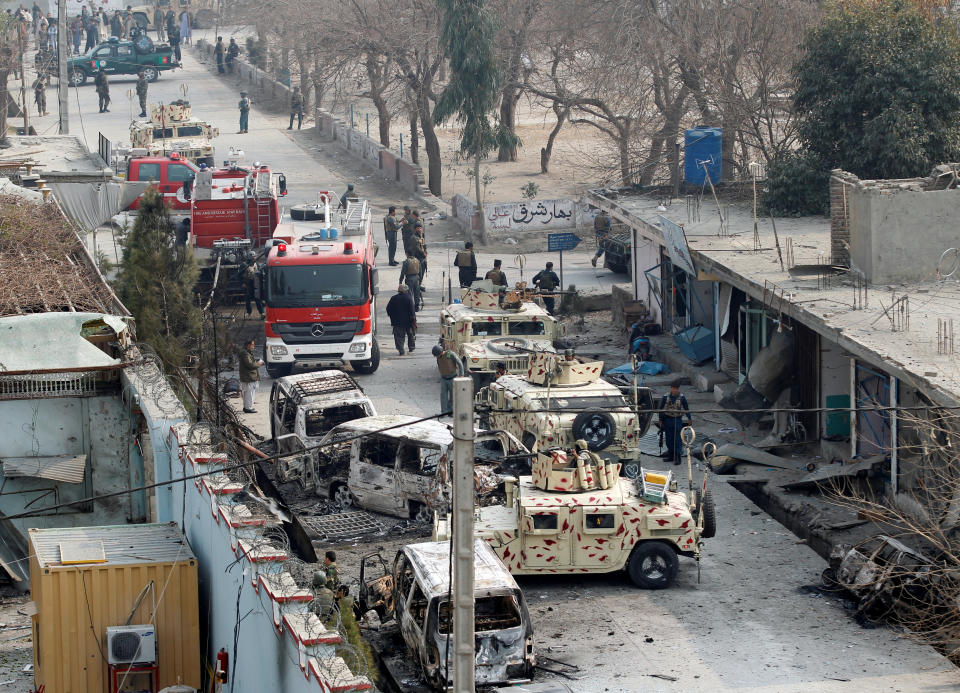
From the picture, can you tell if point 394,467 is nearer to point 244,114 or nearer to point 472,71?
point 472,71

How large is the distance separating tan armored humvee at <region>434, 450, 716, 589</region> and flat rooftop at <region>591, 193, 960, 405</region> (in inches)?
127

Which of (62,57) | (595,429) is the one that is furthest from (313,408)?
(62,57)

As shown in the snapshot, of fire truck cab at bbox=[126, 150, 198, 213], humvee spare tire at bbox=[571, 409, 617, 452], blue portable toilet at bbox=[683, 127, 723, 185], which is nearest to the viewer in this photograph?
humvee spare tire at bbox=[571, 409, 617, 452]

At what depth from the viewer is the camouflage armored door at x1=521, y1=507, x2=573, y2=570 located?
15.5 m

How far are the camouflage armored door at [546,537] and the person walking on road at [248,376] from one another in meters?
8.47

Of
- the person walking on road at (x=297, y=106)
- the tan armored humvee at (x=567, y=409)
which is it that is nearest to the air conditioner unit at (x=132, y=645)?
the tan armored humvee at (x=567, y=409)

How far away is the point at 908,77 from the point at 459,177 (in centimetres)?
2393

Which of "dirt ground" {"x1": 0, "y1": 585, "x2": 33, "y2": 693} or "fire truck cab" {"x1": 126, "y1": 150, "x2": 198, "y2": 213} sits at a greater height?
"fire truck cab" {"x1": 126, "y1": 150, "x2": 198, "y2": 213}

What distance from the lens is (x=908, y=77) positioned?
2592cm

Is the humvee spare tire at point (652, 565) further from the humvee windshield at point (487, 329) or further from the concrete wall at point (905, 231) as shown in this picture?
the humvee windshield at point (487, 329)

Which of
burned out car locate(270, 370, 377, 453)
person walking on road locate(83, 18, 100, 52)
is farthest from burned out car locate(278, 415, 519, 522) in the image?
person walking on road locate(83, 18, 100, 52)

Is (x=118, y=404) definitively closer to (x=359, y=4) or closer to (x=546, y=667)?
(x=546, y=667)

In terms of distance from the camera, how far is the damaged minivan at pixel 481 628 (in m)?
13.0

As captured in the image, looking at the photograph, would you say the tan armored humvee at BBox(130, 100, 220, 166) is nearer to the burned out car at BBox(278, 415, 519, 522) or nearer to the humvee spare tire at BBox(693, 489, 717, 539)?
the burned out car at BBox(278, 415, 519, 522)
